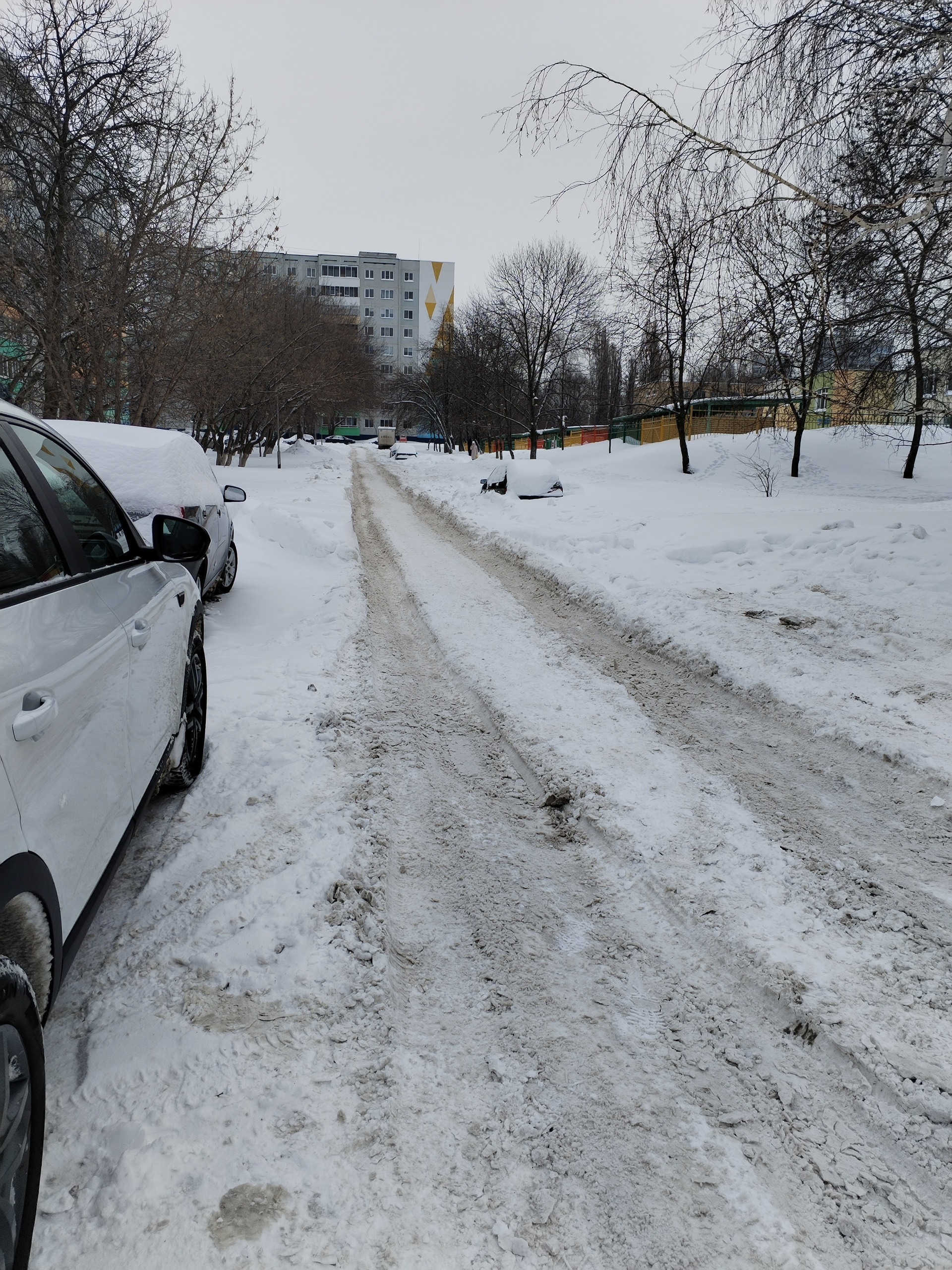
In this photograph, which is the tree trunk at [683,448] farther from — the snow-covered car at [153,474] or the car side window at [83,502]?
the car side window at [83,502]

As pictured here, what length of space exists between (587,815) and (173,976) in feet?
6.29

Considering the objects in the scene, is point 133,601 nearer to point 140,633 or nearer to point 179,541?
point 140,633

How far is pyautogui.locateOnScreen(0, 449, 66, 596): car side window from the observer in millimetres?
1909

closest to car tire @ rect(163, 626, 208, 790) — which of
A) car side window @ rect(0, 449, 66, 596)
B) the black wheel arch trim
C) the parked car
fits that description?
the parked car

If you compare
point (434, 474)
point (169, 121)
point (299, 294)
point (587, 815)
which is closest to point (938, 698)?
point (587, 815)

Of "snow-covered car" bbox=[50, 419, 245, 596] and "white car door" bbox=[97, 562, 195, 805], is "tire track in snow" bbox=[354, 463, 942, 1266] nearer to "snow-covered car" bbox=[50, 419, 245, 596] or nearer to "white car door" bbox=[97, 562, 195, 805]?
"white car door" bbox=[97, 562, 195, 805]

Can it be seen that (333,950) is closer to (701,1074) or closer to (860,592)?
(701,1074)

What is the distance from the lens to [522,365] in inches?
1748

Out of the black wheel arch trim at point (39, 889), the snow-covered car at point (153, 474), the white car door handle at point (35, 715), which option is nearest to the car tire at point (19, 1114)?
the black wheel arch trim at point (39, 889)

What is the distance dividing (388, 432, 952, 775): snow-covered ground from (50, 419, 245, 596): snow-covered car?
13.1ft

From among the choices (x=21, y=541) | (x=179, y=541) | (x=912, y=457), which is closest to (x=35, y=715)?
(x=21, y=541)

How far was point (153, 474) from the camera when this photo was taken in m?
6.48

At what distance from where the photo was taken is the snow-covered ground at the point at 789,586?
5.17m

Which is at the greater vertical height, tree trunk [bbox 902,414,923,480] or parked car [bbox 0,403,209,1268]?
tree trunk [bbox 902,414,923,480]
